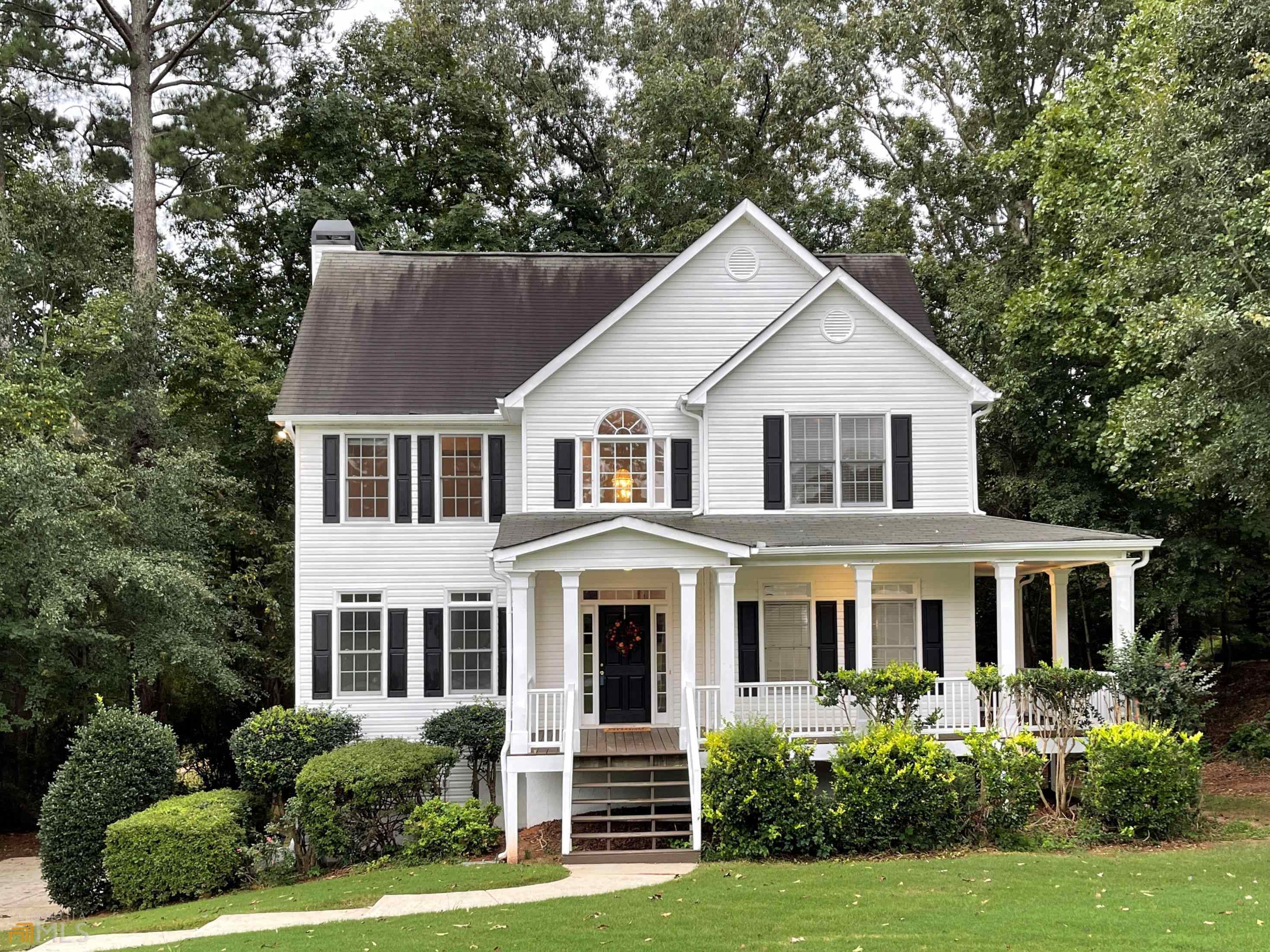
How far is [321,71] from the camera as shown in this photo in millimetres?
30500

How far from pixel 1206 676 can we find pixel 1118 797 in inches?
124

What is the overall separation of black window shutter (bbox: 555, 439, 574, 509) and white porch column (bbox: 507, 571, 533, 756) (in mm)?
2917

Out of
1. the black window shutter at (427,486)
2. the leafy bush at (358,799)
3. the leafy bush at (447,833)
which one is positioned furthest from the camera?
the black window shutter at (427,486)

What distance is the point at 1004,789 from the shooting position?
13125 millimetres

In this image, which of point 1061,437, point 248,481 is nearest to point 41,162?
point 248,481

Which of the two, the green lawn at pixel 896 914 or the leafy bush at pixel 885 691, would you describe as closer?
the green lawn at pixel 896 914

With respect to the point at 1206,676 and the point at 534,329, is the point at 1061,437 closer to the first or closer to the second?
the point at 1206,676

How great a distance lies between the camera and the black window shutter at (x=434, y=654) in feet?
58.3

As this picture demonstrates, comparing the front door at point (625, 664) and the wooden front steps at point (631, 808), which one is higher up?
the front door at point (625, 664)

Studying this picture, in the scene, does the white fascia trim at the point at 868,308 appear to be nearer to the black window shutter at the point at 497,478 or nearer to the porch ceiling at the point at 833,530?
the porch ceiling at the point at 833,530

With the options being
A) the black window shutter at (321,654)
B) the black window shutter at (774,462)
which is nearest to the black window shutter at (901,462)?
the black window shutter at (774,462)

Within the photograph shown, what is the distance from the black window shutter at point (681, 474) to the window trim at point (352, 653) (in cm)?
527

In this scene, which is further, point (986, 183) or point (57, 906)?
point (986, 183)

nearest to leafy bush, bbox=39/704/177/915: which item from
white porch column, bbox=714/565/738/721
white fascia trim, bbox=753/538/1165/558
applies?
white porch column, bbox=714/565/738/721
